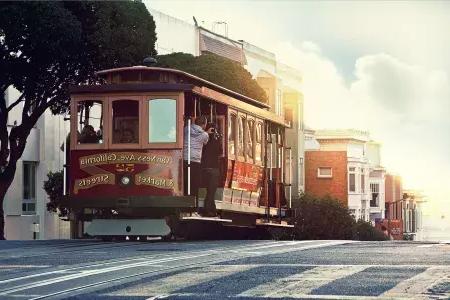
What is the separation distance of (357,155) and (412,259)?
68512 mm

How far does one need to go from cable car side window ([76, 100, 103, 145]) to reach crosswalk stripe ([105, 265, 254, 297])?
10619 millimetres

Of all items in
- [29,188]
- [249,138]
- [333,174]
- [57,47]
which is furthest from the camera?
[333,174]

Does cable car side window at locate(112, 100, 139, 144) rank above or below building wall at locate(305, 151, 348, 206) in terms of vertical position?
below

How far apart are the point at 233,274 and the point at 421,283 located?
6.88 ft

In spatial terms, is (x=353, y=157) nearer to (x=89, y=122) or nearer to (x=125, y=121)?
(x=89, y=122)

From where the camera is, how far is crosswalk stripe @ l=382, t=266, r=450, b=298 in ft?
33.6

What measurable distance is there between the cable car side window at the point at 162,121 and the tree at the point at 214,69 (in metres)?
16.6

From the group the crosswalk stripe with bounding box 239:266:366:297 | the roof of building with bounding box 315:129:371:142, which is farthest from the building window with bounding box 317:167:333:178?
the crosswalk stripe with bounding box 239:266:366:297

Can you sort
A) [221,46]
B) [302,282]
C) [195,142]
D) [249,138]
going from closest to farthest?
[302,282] < [195,142] < [249,138] < [221,46]

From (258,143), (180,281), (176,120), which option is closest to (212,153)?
(176,120)

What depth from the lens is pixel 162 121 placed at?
2300 cm

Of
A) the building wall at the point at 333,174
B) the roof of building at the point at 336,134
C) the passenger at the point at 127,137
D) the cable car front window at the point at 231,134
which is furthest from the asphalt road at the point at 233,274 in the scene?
the roof of building at the point at 336,134

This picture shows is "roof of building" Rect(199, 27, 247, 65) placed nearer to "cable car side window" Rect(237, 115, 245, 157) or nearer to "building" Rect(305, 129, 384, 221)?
"building" Rect(305, 129, 384, 221)

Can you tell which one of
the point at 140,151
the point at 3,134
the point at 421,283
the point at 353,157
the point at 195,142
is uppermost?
the point at 353,157
